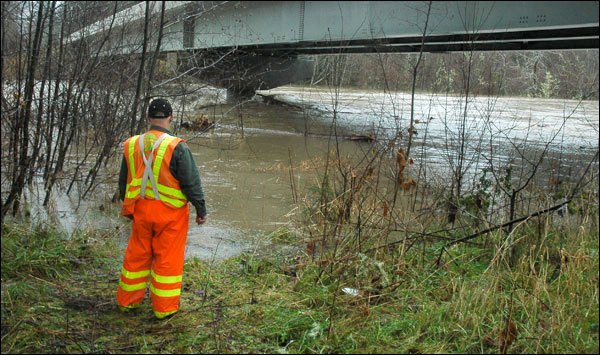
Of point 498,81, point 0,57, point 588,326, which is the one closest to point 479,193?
point 498,81

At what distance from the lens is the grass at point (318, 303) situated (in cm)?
362

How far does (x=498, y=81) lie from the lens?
766cm

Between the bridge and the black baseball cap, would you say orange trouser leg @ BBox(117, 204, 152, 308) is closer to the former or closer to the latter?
the black baseball cap

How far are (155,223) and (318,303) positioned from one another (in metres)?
1.39

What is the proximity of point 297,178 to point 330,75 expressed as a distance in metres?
2.88

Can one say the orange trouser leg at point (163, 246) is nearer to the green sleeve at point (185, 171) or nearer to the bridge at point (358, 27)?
the green sleeve at point (185, 171)

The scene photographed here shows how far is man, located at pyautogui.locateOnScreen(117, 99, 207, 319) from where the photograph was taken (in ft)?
13.3

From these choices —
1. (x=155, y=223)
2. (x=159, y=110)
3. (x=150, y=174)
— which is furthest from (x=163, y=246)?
(x=159, y=110)

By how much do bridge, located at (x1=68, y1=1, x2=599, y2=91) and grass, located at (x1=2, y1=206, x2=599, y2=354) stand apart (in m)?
2.66

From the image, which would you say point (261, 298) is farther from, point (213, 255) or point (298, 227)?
point (298, 227)

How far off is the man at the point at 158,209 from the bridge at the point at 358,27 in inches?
104

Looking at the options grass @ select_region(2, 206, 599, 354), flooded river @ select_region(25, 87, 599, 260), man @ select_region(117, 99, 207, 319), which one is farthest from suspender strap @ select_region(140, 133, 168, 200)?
flooded river @ select_region(25, 87, 599, 260)

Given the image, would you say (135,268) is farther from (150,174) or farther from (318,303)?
(318,303)

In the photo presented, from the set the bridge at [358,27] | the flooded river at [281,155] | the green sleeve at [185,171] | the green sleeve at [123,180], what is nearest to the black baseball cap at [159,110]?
the green sleeve at [185,171]
